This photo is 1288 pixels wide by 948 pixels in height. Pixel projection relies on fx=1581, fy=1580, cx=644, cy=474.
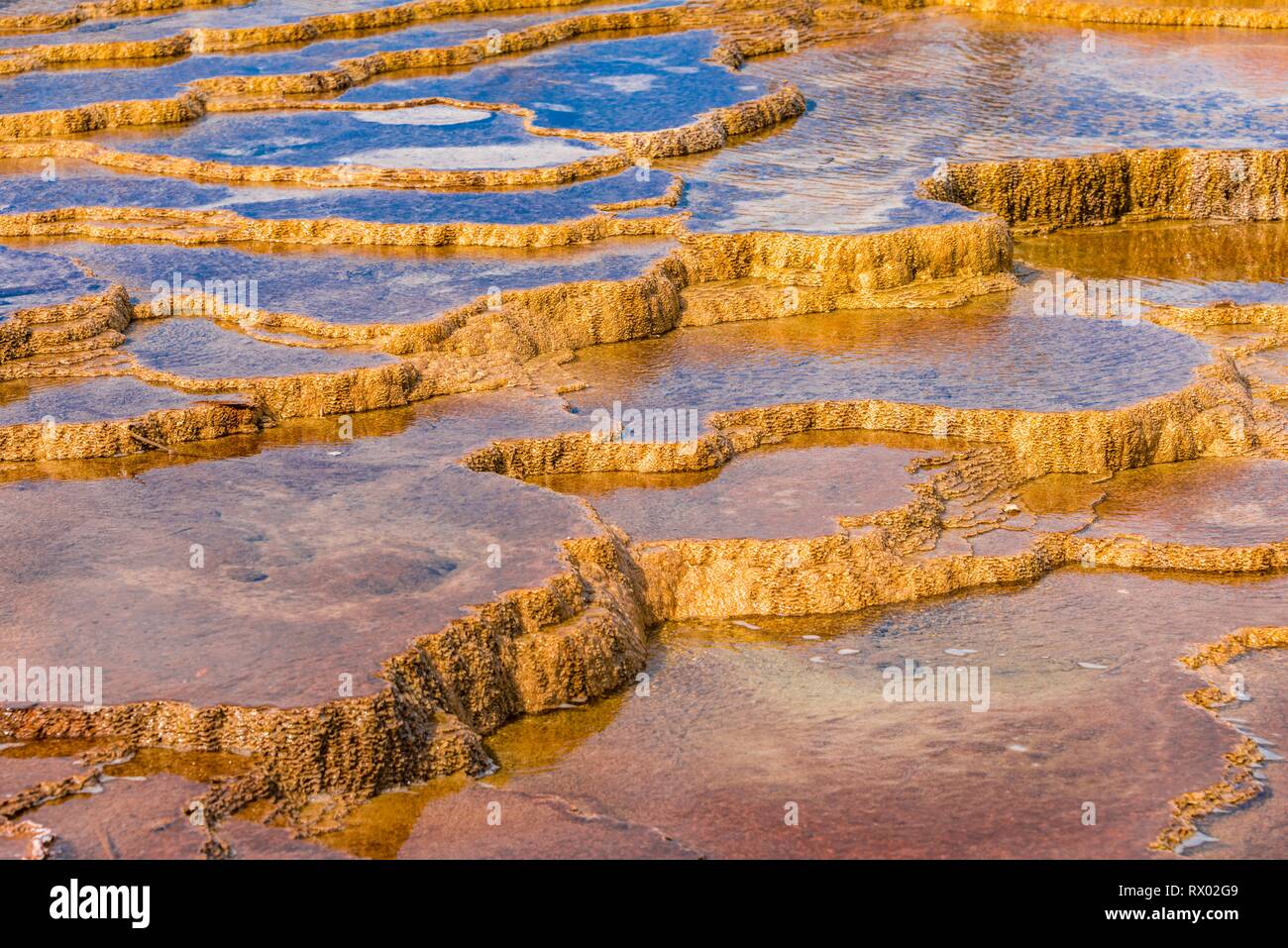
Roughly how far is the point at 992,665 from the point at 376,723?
121 inches

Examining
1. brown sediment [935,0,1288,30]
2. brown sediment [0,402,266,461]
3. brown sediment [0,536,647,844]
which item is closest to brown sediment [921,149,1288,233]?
brown sediment [935,0,1288,30]

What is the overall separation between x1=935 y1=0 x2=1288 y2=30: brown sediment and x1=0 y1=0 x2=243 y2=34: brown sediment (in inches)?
434

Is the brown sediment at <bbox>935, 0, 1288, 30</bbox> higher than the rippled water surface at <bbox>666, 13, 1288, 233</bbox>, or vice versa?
the brown sediment at <bbox>935, 0, 1288, 30</bbox>

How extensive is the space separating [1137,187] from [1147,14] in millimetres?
6626

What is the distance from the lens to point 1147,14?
20.7 m

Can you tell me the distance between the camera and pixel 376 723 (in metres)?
6.21

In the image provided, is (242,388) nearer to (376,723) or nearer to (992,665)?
(376,723)

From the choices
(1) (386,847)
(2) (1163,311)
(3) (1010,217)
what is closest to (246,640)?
(1) (386,847)

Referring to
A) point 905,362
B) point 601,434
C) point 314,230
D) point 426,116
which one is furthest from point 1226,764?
point 426,116

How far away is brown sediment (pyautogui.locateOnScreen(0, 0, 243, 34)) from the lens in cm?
2123

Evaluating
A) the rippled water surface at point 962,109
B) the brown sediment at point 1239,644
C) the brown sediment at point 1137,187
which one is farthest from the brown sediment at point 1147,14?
the brown sediment at point 1239,644

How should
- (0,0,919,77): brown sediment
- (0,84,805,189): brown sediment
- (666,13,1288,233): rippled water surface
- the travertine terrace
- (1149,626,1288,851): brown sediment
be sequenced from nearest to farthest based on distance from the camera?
1. (1149,626,1288,851): brown sediment
2. the travertine terrace
3. (666,13,1288,233): rippled water surface
4. (0,84,805,189): brown sediment
5. (0,0,919,77): brown sediment

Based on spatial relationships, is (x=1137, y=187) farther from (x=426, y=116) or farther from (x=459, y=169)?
(x=426, y=116)

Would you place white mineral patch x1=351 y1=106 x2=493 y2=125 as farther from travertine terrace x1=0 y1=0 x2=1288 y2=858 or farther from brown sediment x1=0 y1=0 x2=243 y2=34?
brown sediment x1=0 y1=0 x2=243 y2=34
